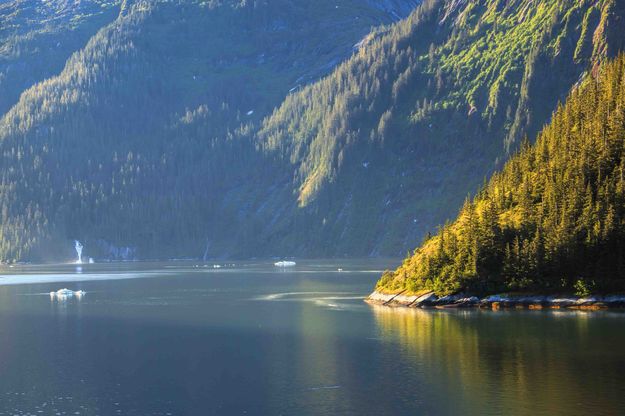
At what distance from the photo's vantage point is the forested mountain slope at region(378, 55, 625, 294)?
152250 mm

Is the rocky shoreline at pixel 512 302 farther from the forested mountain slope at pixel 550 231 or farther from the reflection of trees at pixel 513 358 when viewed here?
the reflection of trees at pixel 513 358

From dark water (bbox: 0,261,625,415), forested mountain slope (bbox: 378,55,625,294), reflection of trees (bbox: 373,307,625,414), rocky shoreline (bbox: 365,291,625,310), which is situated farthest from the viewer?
forested mountain slope (bbox: 378,55,625,294)

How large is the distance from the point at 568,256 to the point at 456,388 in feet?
234

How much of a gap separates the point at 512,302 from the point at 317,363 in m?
60.3

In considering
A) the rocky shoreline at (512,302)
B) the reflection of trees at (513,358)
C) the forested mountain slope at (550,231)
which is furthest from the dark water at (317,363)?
the forested mountain slope at (550,231)

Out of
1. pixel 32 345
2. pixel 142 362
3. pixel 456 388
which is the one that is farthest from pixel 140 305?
pixel 456 388

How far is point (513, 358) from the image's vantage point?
341 ft

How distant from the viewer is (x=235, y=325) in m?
144

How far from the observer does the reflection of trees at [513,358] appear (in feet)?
268

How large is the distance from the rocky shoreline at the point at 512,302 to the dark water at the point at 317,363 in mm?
6821

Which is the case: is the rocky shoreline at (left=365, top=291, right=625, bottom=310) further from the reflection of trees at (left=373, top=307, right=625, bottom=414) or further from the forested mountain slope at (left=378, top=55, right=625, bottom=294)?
the reflection of trees at (left=373, top=307, right=625, bottom=414)

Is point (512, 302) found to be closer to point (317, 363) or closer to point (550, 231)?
point (550, 231)

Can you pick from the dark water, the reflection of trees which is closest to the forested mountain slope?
the dark water

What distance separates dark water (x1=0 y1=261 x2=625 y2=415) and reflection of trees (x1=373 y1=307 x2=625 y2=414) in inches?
7.1
